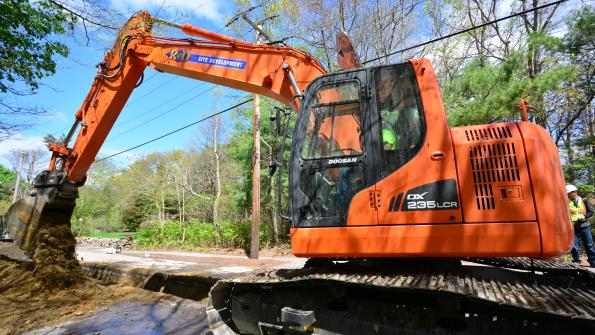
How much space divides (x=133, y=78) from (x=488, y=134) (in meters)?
4.98

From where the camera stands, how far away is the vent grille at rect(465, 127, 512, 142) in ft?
9.53

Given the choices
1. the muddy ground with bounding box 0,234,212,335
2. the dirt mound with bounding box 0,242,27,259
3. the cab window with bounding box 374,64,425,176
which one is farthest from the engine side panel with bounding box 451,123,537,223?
the dirt mound with bounding box 0,242,27,259

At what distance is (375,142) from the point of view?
10.3 feet

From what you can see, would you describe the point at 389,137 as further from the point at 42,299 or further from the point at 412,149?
the point at 42,299

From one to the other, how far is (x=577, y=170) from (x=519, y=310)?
14898mm

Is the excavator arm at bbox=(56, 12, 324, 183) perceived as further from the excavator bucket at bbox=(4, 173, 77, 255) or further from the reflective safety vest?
the reflective safety vest

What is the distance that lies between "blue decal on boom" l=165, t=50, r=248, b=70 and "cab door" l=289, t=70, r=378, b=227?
166 centimetres

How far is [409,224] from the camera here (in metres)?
2.88

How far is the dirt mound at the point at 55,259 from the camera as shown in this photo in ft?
18.3

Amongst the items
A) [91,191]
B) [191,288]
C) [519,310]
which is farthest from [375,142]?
[91,191]

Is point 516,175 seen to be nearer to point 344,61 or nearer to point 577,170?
point 344,61

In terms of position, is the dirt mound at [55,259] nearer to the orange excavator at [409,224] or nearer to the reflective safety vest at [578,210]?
the orange excavator at [409,224]

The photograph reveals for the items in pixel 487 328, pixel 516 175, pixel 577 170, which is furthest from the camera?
pixel 577 170

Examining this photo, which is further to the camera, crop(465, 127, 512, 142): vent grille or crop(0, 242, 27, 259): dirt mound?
crop(0, 242, 27, 259): dirt mound
